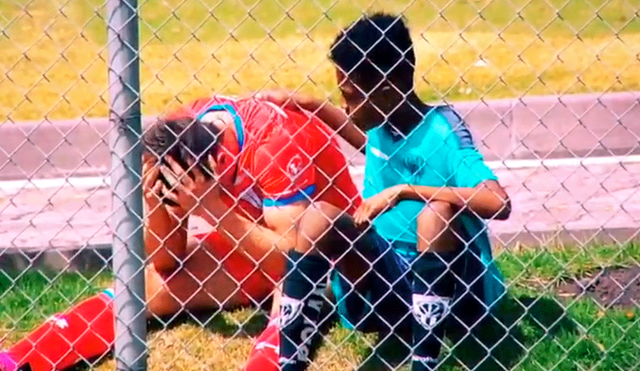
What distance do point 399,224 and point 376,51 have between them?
524mm

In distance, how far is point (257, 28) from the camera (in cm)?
Answer: 898

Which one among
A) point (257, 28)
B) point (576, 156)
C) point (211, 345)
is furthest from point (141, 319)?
point (257, 28)

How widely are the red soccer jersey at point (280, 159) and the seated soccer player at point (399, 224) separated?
0.37 feet

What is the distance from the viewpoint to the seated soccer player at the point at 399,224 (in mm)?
3137

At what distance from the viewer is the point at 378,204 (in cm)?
311

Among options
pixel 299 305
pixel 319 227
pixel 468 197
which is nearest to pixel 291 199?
pixel 319 227

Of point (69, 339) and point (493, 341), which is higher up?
point (69, 339)

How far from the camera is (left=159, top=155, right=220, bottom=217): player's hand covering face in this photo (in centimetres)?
320

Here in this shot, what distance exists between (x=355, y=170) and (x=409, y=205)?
2677mm

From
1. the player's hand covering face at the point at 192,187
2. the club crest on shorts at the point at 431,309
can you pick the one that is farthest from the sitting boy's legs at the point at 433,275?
the player's hand covering face at the point at 192,187

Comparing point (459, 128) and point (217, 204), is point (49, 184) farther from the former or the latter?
point (459, 128)

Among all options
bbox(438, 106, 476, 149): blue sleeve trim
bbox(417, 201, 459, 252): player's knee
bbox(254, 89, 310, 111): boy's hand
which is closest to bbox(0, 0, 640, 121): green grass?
bbox(254, 89, 310, 111): boy's hand

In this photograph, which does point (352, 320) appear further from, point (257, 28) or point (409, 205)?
point (257, 28)

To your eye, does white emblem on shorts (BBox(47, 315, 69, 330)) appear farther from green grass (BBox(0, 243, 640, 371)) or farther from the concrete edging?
the concrete edging
